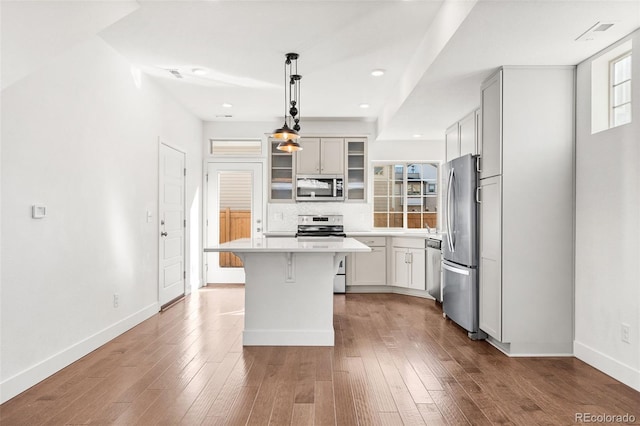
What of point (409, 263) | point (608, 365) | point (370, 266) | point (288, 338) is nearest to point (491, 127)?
point (608, 365)

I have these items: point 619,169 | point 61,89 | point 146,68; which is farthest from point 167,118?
point 619,169

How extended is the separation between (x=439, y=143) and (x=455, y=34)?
416cm

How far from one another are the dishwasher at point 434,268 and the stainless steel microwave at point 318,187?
169 cm

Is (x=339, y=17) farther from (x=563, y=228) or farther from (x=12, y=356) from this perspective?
(x=12, y=356)

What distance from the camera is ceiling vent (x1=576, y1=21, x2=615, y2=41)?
8.65 ft

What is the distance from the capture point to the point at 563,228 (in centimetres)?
341

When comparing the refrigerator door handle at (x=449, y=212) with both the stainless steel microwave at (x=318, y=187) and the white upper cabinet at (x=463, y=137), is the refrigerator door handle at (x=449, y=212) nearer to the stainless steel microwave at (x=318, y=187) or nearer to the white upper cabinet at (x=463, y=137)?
the white upper cabinet at (x=463, y=137)

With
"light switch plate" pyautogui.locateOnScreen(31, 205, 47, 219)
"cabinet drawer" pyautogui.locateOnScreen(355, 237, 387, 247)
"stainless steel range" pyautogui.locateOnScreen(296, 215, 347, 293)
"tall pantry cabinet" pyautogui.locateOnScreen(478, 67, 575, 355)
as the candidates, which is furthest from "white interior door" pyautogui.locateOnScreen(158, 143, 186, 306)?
"tall pantry cabinet" pyautogui.locateOnScreen(478, 67, 575, 355)

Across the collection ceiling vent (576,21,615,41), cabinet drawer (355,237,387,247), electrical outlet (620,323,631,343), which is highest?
ceiling vent (576,21,615,41)

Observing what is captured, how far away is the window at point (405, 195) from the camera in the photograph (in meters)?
6.81

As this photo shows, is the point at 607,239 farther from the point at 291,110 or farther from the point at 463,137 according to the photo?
the point at 291,110

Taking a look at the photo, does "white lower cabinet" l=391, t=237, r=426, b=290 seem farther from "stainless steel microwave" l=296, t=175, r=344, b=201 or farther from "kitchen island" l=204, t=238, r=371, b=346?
"kitchen island" l=204, t=238, r=371, b=346

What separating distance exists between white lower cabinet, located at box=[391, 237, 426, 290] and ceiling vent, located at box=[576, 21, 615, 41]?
133 inches

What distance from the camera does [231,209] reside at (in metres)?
6.83
